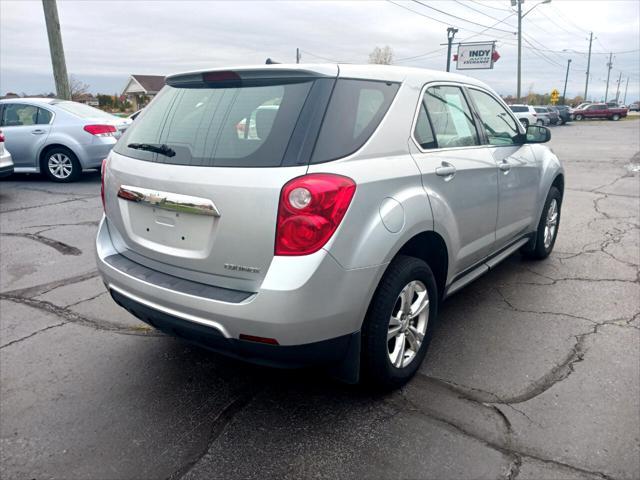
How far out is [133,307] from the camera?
9.24 feet

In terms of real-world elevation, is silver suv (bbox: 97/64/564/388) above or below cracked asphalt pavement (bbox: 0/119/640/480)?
above

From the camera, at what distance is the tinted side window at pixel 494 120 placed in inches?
155

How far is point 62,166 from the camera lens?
33.0ft

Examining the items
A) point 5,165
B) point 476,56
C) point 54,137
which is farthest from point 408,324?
point 476,56

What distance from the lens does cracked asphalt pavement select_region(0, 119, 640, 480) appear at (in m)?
2.42

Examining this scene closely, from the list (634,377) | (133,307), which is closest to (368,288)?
(133,307)

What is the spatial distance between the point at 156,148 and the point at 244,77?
0.62 meters

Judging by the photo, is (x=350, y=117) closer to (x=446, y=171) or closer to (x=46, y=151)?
(x=446, y=171)

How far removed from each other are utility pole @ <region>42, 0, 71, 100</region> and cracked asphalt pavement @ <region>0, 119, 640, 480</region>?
1055 cm

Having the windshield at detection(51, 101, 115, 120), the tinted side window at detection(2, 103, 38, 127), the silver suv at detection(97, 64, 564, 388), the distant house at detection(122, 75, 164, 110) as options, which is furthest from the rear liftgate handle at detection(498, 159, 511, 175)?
the distant house at detection(122, 75, 164, 110)

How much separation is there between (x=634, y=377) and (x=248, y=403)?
229 cm

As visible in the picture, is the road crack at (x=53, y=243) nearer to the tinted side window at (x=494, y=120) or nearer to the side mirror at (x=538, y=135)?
the tinted side window at (x=494, y=120)

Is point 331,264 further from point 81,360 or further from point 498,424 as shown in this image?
point 81,360

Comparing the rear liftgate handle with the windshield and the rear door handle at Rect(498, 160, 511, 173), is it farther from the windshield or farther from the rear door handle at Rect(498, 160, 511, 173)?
the windshield
